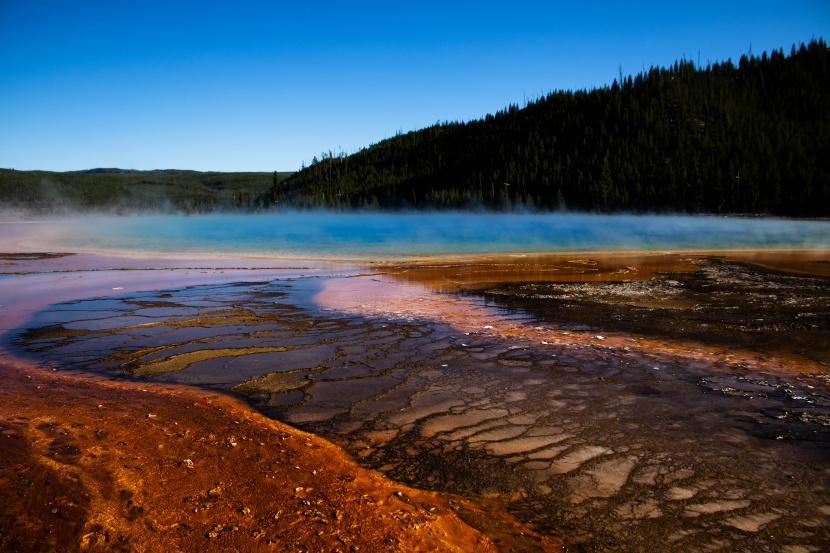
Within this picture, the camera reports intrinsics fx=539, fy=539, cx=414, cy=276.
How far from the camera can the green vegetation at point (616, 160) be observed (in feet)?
345

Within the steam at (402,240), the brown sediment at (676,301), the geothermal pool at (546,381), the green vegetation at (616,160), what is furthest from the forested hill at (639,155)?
the geothermal pool at (546,381)

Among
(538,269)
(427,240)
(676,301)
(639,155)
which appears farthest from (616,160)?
(676,301)

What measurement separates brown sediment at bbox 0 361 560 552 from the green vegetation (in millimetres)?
107609

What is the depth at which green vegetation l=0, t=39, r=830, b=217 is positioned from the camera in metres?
105

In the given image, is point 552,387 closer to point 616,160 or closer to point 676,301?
point 676,301

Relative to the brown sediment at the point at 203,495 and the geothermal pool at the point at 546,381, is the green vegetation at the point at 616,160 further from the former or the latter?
the brown sediment at the point at 203,495

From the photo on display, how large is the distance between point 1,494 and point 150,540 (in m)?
1.29

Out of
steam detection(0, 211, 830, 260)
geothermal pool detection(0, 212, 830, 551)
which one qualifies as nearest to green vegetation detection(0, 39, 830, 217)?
steam detection(0, 211, 830, 260)

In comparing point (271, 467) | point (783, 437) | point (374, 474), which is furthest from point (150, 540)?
point (783, 437)

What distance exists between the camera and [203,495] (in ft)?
12.4

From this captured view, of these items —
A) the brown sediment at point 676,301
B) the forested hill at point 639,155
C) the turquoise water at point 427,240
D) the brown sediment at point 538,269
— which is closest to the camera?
the brown sediment at point 676,301

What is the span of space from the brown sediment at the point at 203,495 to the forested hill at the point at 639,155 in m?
108

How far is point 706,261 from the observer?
23.7 meters

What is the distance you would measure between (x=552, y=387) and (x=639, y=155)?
5119 inches
